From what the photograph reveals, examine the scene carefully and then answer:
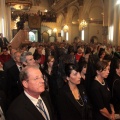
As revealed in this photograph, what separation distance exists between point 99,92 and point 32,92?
1457 millimetres

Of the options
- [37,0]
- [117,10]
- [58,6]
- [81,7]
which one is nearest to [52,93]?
[117,10]

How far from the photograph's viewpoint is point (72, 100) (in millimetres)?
3178

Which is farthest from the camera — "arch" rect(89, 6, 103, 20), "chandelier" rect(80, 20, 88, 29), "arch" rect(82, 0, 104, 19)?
"arch" rect(89, 6, 103, 20)

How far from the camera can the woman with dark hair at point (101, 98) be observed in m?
3.58

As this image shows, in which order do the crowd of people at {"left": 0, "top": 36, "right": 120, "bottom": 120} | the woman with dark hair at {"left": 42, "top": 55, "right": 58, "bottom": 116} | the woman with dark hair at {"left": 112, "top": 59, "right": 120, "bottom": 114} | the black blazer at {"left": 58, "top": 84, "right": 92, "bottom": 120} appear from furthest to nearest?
1. the woman with dark hair at {"left": 42, "top": 55, "right": 58, "bottom": 116}
2. the woman with dark hair at {"left": 112, "top": 59, "right": 120, "bottom": 114}
3. the black blazer at {"left": 58, "top": 84, "right": 92, "bottom": 120}
4. the crowd of people at {"left": 0, "top": 36, "right": 120, "bottom": 120}

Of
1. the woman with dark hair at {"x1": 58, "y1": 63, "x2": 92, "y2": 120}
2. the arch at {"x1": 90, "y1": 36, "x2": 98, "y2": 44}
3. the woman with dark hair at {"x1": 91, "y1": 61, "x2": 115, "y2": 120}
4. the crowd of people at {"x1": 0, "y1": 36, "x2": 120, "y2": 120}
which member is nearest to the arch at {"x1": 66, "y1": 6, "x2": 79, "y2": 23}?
the arch at {"x1": 90, "y1": 36, "x2": 98, "y2": 44}

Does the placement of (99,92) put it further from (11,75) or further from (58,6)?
(58,6)

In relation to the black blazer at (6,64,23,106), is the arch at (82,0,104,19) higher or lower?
higher

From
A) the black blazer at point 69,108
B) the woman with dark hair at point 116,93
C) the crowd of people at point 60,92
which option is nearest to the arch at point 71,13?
the crowd of people at point 60,92

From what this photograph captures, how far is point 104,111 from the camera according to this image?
357 cm

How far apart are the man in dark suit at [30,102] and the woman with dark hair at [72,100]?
0.50 metres

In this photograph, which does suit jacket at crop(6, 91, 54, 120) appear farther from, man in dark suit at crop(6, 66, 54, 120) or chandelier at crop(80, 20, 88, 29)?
chandelier at crop(80, 20, 88, 29)

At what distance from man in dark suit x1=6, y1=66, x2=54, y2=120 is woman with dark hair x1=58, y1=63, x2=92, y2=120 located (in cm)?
50

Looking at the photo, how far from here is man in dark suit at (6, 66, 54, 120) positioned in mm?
2342
